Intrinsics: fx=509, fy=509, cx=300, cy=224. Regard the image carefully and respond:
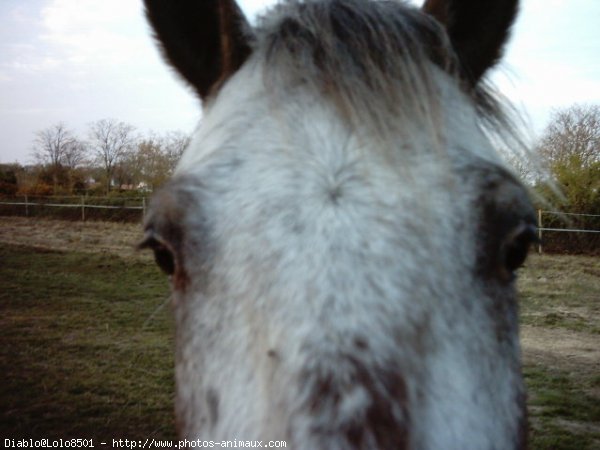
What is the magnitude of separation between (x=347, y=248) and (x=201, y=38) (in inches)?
57.8

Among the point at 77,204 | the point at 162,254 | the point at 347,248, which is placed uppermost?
the point at 347,248

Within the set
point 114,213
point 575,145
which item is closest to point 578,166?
point 575,145

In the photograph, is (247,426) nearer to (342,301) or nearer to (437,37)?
(342,301)

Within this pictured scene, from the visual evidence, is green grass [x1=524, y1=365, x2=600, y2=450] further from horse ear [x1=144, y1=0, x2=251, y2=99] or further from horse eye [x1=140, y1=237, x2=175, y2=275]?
horse ear [x1=144, y1=0, x2=251, y2=99]

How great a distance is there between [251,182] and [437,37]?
1.00 metres

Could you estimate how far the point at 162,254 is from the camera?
6.03ft

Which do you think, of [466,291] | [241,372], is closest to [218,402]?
[241,372]

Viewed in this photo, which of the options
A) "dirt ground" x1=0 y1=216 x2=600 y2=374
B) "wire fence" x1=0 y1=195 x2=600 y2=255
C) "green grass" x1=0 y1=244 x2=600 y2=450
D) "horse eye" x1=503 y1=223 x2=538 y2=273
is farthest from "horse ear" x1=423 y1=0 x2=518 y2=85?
"wire fence" x1=0 y1=195 x2=600 y2=255

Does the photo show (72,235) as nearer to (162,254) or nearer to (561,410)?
(561,410)

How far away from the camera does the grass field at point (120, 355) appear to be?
525 cm

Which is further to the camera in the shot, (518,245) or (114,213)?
(114,213)

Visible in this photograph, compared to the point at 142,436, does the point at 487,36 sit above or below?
above

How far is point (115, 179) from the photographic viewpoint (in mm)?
30234

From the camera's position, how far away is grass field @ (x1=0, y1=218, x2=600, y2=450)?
5254 mm
